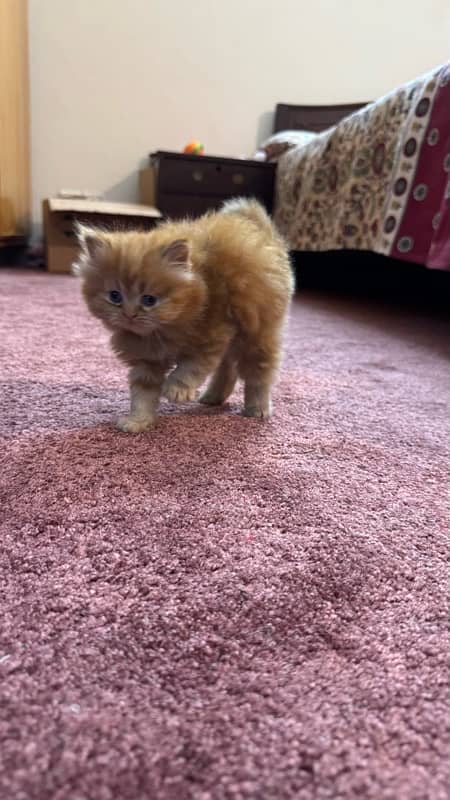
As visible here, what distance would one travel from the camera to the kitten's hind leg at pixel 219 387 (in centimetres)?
106

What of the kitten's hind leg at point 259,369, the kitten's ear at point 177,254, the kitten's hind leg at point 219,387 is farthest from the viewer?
the kitten's hind leg at point 219,387

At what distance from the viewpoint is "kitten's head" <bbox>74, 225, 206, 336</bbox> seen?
81 cm

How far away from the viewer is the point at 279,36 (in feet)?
11.4

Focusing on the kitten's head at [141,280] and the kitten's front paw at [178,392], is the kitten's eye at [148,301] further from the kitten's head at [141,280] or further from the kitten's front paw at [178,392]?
the kitten's front paw at [178,392]

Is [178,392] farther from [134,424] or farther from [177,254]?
[177,254]

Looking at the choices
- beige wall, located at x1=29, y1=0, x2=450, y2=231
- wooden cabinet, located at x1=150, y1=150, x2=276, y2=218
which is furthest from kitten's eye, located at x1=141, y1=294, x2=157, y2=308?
beige wall, located at x1=29, y1=0, x2=450, y2=231

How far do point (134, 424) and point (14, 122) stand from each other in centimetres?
243

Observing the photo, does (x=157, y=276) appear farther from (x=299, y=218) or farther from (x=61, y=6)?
(x=61, y=6)

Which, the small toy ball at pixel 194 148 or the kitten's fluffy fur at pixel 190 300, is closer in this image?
the kitten's fluffy fur at pixel 190 300

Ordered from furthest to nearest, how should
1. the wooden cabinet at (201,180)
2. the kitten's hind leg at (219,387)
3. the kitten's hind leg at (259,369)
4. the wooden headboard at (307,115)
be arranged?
the wooden headboard at (307,115), the wooden cabinet at (201,180), the kitten's hind leg at (219,387), the kitten's hind leg at (259,369)

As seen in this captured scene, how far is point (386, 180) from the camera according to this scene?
2.04 meters

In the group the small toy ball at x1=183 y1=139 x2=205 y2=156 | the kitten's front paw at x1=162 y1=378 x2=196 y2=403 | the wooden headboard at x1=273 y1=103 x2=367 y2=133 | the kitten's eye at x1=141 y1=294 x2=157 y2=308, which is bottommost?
the kitten's front paw at x1=162 y1=378 x2=196 y2=403

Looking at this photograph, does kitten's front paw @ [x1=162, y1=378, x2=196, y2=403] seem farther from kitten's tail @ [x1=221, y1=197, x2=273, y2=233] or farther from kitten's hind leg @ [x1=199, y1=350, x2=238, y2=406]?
kitten's tail @ [x1=221, y1=197, x2=273, y2=233]

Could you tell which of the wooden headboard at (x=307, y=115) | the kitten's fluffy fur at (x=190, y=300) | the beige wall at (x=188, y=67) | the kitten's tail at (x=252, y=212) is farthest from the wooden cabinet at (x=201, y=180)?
the kitten's fluffy fur at (x=190, y=300)
